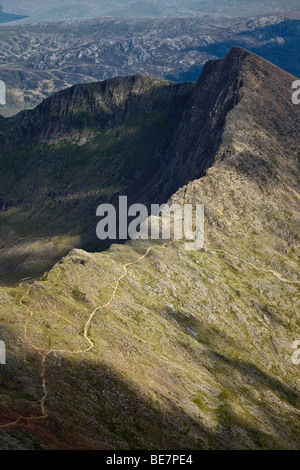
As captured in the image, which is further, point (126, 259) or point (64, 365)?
point (126, 259)

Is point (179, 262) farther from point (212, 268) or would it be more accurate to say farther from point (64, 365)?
point (64, 365)

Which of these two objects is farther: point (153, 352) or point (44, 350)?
point (153, 352)

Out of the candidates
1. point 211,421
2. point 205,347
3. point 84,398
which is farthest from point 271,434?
point 84,398

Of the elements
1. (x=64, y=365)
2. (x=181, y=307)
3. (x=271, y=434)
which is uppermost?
(x=64, y=365)

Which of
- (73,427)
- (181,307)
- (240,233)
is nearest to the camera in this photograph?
(73,427)

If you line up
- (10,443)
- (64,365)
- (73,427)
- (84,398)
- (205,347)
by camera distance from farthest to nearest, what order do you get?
(205,347)
(64,365)
(84,398)
(73,427)
(10,443)

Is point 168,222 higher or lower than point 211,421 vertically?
higher

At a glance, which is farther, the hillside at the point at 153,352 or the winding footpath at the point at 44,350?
the hillside at the point at 153,352

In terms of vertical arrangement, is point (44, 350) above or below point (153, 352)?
above

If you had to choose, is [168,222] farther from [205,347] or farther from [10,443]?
[10,443]

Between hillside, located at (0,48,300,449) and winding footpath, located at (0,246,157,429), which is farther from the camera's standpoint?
hillside, located at (0,48,300,449)
